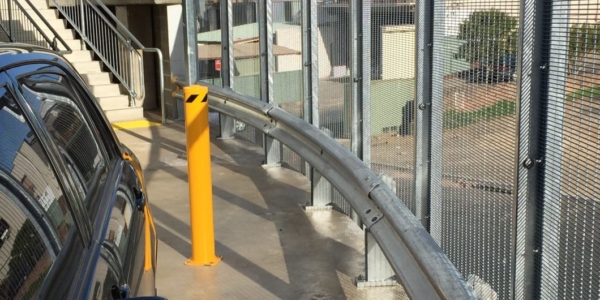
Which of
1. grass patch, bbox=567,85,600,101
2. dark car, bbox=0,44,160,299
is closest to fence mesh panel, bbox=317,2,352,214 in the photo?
dark car, bbox=0,44,160,299

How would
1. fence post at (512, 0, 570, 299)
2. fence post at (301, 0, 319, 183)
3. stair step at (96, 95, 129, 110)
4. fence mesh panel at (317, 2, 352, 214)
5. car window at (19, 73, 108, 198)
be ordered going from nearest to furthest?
car window at (19, 73, 108, 198)
fence post at (512, 0, 570, 299)
fence mesh panel at (317, 2, 352, 214)
fence post at (301, 0, 319, 183)
stair step at (96, 95, 129, 110)

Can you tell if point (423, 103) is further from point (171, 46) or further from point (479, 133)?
point (171, 46)

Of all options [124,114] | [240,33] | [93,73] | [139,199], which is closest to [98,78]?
[93,73]

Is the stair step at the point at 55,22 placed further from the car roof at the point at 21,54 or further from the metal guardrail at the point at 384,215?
the car roof at the point at 21,54

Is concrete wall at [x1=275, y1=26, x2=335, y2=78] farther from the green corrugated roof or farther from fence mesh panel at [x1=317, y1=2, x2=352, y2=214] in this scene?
the green corrugated roof

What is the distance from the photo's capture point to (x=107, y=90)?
15.2m

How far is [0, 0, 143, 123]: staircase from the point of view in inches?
575

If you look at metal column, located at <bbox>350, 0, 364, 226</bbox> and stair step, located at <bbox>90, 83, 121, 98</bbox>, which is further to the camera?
stair step, located at <bbox>90, 83, 121, 98</bbox>

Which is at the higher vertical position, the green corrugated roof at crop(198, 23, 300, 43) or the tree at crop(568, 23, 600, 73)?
the tree at crop(568, 23, 600, 73)

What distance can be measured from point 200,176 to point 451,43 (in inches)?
100

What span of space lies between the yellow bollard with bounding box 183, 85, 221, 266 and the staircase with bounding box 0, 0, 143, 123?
7.52 m

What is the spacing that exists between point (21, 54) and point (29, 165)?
67 cm

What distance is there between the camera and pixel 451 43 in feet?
15.2

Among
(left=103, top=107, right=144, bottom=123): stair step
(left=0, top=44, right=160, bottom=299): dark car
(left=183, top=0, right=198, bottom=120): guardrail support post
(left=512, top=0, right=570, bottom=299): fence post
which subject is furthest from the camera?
(left=103, top=107, right=144, bottom=123): stair step
